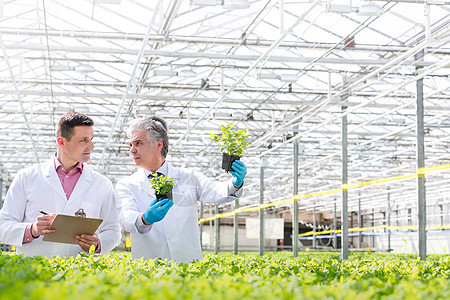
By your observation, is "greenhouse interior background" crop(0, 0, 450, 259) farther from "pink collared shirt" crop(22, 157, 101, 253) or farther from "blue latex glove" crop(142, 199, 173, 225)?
"blue latex glove" crop(142, 199, 173, 225)

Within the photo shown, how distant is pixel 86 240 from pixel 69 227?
0.87 feet

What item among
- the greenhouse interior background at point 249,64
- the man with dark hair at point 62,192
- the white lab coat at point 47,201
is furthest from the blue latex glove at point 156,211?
the greenhouse interior background at point 249,64

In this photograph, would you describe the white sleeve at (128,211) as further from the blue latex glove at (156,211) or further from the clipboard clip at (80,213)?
the clipboard clip at (80,213)

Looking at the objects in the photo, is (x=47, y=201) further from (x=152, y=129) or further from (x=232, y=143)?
(x=232, y=143)

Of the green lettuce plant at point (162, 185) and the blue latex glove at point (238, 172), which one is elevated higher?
the blue latex glove at point (238, 172)

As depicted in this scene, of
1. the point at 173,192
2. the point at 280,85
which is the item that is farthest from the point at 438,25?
the point at 173,192

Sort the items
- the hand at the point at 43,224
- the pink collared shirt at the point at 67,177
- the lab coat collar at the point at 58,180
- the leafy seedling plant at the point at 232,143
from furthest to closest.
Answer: the pink collared shirt at the point at 67,177, the lab coat collar at the point at 58,180, the leafy seedling plant at the point at 232,143, the hand at the point at 43,224

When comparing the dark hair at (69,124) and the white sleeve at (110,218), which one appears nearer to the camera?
the dark hair at (69,124)

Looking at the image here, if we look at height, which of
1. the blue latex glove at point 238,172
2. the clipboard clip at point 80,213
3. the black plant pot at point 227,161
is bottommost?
the clipboard clip at point 80,213

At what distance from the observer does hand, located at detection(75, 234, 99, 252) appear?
445 cm

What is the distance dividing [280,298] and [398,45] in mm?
11628

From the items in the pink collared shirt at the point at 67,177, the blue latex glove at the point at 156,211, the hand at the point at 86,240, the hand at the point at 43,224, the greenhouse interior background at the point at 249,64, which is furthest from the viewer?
the greenhouse interior background at the point at 249,64

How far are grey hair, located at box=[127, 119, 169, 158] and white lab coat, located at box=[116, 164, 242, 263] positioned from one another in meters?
0.28

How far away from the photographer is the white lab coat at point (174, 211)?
448cm
